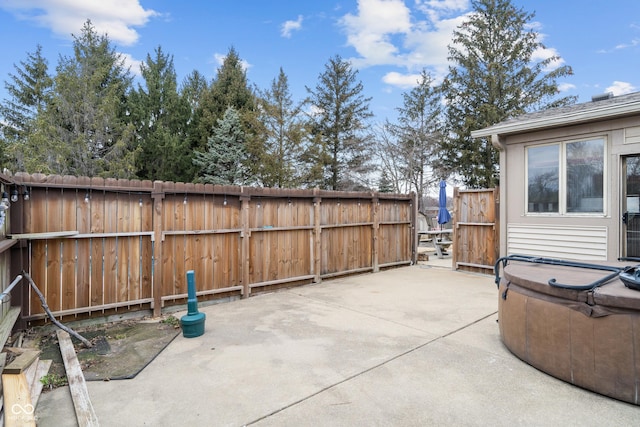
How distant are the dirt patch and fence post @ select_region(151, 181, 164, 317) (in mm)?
327

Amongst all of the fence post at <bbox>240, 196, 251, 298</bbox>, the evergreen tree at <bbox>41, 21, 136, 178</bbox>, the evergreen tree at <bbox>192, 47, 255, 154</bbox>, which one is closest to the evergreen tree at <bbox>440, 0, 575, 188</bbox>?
the evergreen tree at <bbox>192, 47, 255, 154</bbox>

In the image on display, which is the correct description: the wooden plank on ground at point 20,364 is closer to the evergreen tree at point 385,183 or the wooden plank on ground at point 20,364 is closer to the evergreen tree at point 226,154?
the evergreen tree at point 226,154

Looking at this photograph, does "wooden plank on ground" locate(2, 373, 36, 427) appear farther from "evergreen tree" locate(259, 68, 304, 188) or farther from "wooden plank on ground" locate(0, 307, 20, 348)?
"evergreen tree" locate(259, 68, 304, 188)

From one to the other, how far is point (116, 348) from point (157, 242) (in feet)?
4.97

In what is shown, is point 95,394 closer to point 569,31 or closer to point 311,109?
point 569,31

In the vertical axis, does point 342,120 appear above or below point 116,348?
above

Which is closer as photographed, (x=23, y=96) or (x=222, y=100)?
(x=23, y=96)

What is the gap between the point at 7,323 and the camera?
2.96 m

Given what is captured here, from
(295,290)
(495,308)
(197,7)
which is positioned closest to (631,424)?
(495,308)

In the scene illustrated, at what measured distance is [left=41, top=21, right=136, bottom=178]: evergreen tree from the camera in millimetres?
12578

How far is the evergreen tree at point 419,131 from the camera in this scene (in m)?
18.9

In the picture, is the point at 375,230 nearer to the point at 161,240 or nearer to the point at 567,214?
the point at 567,214

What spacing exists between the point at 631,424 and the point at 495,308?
9.04ft

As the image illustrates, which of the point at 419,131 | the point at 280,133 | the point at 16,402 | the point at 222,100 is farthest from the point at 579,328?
the point at 419,131
